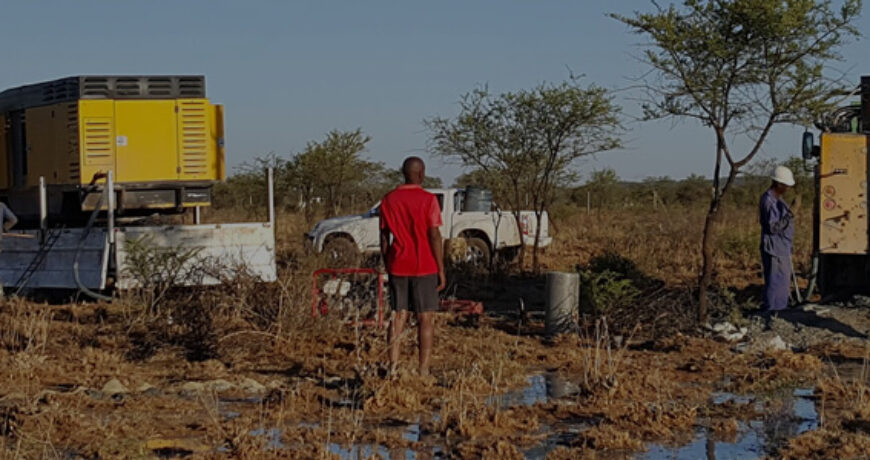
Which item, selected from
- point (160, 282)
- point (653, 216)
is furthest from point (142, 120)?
point (653, 216)

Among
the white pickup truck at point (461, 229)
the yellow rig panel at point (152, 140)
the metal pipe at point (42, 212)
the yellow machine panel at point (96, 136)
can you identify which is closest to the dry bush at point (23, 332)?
the metal pipe at point (42, 212)

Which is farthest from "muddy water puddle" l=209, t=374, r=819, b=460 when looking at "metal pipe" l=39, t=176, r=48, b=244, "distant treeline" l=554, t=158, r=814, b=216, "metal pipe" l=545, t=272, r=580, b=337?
"distant treeline" l=554, t=158, r=814, b=216

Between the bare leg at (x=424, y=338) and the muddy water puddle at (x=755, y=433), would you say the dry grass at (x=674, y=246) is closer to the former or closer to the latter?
the muddy water puddle at (x=755, y=433)

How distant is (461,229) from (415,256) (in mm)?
11410

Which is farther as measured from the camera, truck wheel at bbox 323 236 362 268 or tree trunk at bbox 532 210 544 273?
tree trunk at bbox 532 210 544 273

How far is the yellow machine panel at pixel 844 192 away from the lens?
42.2 ft

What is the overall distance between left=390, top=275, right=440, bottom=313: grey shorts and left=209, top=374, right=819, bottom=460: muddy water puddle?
3.12ft

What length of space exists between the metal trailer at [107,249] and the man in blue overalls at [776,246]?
583 centimetres

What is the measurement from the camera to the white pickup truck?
20641mm

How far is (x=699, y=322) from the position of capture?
40.6 ft

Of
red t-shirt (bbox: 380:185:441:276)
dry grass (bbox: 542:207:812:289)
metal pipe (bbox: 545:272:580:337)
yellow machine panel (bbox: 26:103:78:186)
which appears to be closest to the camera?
red t-shirt (bbox: 380:185:441:276)

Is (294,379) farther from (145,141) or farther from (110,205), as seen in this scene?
(145,141)

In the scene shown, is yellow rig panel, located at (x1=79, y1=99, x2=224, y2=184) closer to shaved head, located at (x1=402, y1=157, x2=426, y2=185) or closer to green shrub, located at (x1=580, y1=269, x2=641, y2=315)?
green shrub, located at (x1=580, y1=269, x2=641, y2=315)

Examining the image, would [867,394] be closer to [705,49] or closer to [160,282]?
[705,49]
